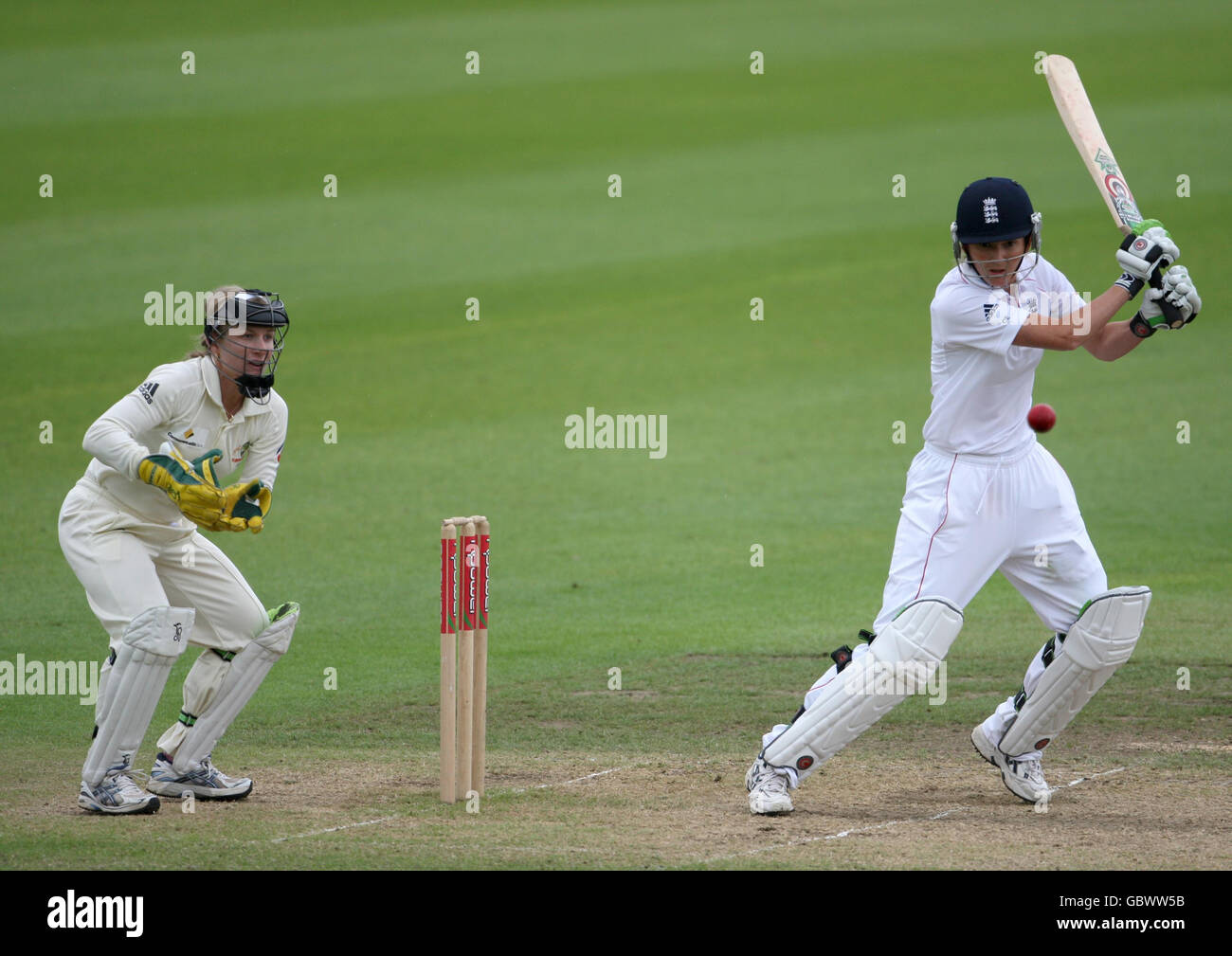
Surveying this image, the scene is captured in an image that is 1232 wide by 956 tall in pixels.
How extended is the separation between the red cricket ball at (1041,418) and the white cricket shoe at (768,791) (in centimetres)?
154

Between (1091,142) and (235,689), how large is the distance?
386cm

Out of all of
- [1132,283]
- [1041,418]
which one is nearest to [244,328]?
[1041,418]

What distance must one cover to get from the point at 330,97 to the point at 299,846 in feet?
55.4

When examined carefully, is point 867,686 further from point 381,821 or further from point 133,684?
point 133,684

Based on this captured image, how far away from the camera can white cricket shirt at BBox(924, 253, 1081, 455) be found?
17.9 ft

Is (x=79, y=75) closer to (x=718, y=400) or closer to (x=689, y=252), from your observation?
(x=689, y=252)

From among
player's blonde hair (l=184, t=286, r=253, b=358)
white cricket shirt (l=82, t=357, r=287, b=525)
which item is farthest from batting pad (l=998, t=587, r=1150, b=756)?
player's blonde hair (l=184, t=286, r=253, b=358)

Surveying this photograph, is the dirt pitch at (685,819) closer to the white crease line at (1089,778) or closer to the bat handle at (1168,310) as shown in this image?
the white crease line at (1089,778)

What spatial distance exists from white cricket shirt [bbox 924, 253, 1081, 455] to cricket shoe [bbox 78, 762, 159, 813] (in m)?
3.12

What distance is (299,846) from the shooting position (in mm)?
4926

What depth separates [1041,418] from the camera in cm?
551

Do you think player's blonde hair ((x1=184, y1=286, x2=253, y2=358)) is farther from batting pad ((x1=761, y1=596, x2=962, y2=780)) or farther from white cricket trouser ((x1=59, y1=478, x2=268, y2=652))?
batting pad ((x1=761, y1=596, x2=962, y2=780))

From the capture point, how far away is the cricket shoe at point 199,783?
5.72 m

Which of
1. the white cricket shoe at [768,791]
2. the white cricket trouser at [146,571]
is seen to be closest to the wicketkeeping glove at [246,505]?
the white cricket trouser at [146,571]
